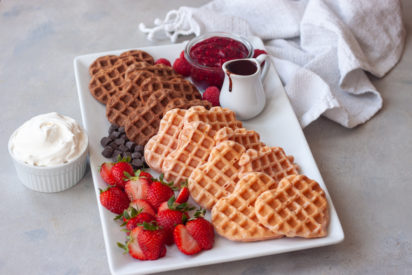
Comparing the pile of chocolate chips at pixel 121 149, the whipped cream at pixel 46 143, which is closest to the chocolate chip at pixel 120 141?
the pile of chocolate chips at pixel 121 149

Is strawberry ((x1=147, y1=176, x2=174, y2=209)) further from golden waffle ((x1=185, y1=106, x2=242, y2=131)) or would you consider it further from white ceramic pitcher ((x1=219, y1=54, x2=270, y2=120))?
white ceramic pitcher ((x1=219, y1=54, x2=270, y2=120))

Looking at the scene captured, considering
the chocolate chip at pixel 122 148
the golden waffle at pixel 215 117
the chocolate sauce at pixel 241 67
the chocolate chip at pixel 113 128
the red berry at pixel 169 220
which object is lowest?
the chocolate chip at pixel 113 128

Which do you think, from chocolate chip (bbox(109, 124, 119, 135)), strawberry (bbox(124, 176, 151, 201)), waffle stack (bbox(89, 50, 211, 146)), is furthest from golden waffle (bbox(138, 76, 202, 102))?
strawberry (bbox(124, 176, 151, 201))

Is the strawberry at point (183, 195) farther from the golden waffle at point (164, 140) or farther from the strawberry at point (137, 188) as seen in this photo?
the golden waffle at point (164, 140)

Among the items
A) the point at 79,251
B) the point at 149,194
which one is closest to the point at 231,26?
the point at 149,194

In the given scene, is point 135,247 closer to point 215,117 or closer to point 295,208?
point 295,208

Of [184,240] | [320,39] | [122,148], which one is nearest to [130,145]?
[122,148]

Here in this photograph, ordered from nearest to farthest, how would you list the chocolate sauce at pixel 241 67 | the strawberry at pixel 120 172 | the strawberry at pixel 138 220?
the strawberry at pixel 138 220
the strawberry at pixel 120 172
the chocolate sauce at pixel 241 67

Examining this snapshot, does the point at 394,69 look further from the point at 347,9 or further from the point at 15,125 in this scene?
the point at 15,125
